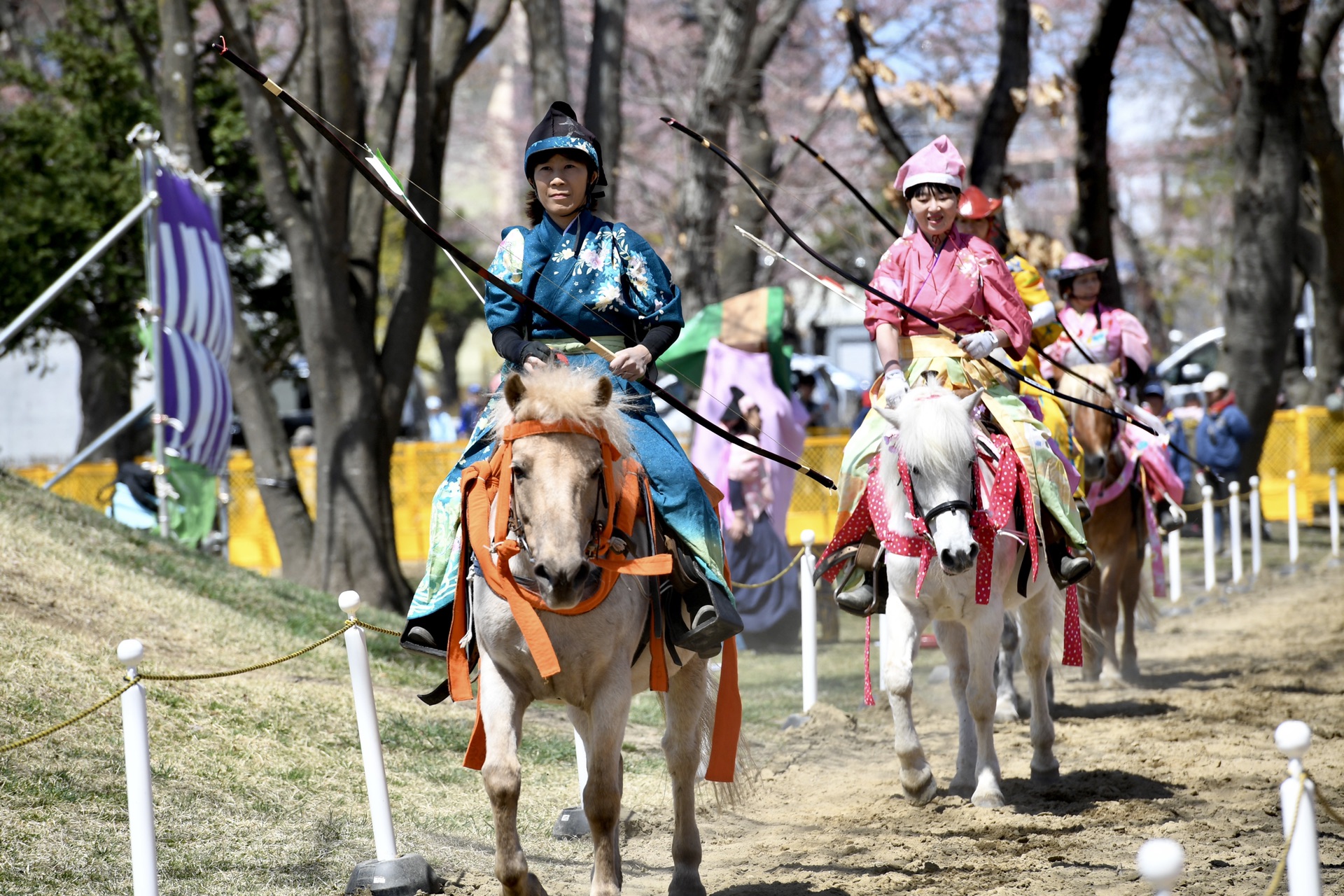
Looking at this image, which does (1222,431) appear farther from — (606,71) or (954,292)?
(954,292)

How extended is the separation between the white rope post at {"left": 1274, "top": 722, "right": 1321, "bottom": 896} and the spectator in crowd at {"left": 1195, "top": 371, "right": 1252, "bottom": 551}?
14827 mm

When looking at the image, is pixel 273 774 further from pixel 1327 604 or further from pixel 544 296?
pixel 1327 604

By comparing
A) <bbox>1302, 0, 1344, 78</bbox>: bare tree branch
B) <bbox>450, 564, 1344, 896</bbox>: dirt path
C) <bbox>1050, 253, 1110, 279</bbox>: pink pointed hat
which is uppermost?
<bbox>1302, 0, 1344, 78</bbox>: bare tree branch

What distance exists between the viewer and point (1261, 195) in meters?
16.8

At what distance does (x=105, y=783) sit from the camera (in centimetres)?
591

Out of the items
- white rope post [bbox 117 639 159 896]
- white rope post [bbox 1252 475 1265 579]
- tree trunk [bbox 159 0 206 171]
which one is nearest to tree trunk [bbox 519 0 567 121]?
tree trunk [bbox 159 0 206 171]

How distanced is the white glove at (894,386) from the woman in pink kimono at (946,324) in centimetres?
16

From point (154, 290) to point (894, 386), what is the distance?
660 centimetres

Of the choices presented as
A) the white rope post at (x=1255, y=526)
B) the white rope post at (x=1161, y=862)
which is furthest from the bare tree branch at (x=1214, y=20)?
the white rope post at (x=1161, y=862)

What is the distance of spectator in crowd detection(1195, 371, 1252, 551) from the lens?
1736 centimetres

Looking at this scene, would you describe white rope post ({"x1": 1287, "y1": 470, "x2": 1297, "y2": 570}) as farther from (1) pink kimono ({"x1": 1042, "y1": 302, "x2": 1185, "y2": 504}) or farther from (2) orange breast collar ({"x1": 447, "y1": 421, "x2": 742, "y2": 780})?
(2) orange breast collar ({"x1": 447, "y1": 421, "x2": 742, "y2": 780})

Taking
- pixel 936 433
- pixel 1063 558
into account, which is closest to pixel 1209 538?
pixel 1063 558

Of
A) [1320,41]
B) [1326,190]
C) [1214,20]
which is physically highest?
[1320,41]

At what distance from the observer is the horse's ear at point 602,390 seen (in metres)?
4.61
